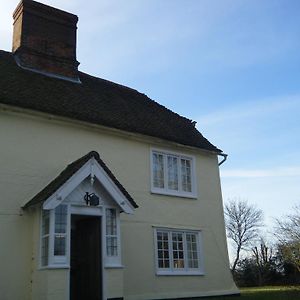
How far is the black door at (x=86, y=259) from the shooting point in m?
13.5

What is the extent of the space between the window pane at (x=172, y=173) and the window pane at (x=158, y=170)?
15.0 inches

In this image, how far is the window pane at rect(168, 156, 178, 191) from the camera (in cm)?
1792

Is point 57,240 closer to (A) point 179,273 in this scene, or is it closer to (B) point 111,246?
(B) point 111,246

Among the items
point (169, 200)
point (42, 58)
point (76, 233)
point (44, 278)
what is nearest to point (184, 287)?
point (169, 200)

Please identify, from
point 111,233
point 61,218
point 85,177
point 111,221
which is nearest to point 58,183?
point 85,177

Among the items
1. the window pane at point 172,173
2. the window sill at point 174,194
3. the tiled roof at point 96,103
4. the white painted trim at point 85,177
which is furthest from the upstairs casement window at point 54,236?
the window pane at point 172,173

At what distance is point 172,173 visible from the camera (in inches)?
712

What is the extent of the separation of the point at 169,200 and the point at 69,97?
560 centimetres

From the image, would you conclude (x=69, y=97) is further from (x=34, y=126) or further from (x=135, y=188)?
(x=135, y=188)

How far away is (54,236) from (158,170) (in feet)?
20.3

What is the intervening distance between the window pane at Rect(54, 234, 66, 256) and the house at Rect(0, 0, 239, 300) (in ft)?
0.09

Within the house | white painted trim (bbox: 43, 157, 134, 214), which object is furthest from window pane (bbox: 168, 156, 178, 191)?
white painted trim (bbox: 43, 157, 134, 214)

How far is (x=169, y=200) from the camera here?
17516 mm

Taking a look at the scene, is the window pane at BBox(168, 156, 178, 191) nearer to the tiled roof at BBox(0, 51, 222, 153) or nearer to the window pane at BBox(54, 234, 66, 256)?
the tiled roof at BBox(0, 51, 222, 153)
